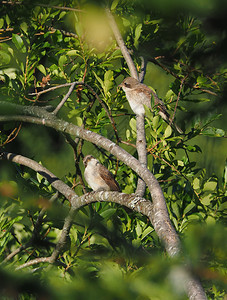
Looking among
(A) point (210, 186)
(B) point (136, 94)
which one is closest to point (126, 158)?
(A) point (210, 186)

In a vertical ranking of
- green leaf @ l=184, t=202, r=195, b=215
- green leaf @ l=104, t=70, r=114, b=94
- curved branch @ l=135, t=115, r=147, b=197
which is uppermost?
green leaf @ l=104, t=70, r=114, b=94

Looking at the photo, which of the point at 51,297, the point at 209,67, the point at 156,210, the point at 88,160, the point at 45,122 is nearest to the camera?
the point at 51,297

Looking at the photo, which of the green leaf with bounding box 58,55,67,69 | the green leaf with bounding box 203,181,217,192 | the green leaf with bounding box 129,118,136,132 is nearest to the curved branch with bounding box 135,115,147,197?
the green leaf with bounding box 129,118,136,132

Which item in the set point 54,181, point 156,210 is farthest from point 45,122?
point 156,210

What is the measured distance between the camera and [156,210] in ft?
5.30

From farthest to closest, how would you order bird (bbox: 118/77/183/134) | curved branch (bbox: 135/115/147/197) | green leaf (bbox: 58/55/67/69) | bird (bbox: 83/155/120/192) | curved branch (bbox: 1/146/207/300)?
bird (bbox: 83/155/120/192) < bird (bbox: 118/77/183/134) < green leaf (bbox: 58/55/67/69) < curved branch (bbox: 135/115/147/197) < curved branch (bbox: 1/146/207/300)

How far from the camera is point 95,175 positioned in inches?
164

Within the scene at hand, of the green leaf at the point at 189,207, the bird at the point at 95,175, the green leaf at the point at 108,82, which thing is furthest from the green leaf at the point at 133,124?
the bird at the point at 95,175

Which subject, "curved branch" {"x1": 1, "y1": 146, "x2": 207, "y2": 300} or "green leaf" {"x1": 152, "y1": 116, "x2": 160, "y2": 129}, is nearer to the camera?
"curved branch" {"x1": 1, "y1": 146, "x2": 207, "y2": 300}

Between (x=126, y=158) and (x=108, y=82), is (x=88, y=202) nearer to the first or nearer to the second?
(x=126, y=158)

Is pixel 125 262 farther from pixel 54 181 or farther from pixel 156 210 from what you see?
pixel 54 181

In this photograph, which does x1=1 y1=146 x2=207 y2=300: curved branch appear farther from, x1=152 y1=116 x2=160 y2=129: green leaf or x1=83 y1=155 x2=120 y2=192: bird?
x1=83 y1=155 x2=120 y2=192: bird

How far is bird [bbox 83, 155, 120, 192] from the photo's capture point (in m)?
3.93

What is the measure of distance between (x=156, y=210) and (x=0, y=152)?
1.67 meters
